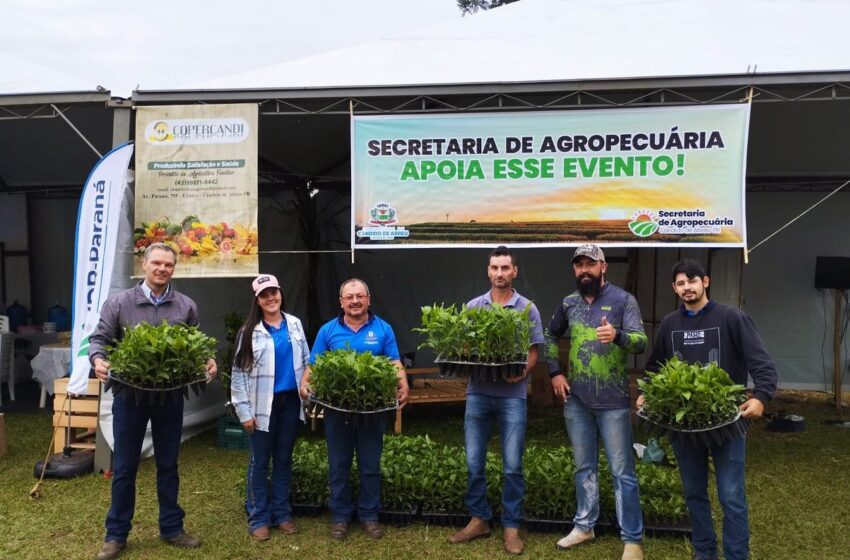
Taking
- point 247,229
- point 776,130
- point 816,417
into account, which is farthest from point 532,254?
point 247,229

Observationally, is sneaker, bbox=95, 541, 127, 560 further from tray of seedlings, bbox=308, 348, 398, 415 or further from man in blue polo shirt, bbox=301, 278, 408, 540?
tray of seedlings, bbox=308, 348, 398, 415

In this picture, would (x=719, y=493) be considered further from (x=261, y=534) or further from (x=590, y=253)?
(x=261, y=534)

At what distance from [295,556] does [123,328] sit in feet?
5.59

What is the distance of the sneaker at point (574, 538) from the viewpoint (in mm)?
3963

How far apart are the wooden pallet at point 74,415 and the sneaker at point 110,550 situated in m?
2.16

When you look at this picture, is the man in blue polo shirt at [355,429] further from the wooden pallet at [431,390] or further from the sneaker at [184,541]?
the wooden pallet at [431,390]

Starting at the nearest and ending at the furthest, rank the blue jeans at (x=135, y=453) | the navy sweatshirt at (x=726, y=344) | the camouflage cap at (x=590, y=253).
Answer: the navy sweatshirt at (x=726, y=344), the camouflage cap at (x=590, y=253), the blue jeans at (x=135, y=453)

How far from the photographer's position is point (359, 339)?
4.01 meters

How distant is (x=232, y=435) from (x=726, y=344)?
4863 mm

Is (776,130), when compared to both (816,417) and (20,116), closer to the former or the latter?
(816,417)

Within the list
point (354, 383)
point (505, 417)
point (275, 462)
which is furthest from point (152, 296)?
point (505, 417)

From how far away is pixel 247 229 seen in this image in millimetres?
5852

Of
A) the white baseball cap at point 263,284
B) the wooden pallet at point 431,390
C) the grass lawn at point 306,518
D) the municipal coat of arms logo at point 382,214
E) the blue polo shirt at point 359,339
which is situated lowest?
the grass lawn at point 306,518

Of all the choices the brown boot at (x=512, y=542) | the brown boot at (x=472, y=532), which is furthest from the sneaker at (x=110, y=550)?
the brown boot at (x=512, y=542)
